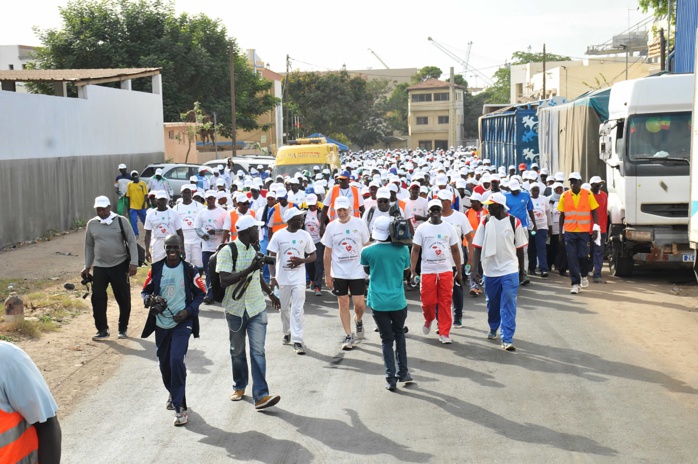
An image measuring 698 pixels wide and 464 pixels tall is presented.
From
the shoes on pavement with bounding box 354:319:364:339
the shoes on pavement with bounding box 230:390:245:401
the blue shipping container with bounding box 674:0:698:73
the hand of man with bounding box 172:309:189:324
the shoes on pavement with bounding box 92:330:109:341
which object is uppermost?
the blue shipping container with bounding box 674:0:698:73

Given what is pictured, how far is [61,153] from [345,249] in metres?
16.0

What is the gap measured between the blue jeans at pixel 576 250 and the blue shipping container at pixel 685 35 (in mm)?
11165

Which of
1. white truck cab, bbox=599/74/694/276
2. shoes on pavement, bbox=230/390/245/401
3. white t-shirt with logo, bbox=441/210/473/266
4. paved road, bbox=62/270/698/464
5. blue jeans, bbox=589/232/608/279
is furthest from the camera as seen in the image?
blue jeans, bbox=589/232/608/279

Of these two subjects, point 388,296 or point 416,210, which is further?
point 416,210

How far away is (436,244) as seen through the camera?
10242 mm

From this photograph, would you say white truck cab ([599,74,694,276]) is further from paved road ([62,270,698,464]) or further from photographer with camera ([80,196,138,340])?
photographer with camera ([80,196,138,340])

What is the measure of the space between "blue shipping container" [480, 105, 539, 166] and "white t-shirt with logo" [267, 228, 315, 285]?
1738 cm

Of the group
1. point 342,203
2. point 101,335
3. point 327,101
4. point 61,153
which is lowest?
point 101,335

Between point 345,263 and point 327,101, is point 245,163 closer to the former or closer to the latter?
point 345,263

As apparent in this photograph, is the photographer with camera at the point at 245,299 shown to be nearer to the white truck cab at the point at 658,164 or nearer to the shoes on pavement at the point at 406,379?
the shoes on pavement at the point at 406,379

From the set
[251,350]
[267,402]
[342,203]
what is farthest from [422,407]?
[342,203]

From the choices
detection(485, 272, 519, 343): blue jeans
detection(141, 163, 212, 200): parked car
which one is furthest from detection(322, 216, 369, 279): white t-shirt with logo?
detection(141, 163, 212, 200): parked car

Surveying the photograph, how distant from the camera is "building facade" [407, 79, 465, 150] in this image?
96.8m

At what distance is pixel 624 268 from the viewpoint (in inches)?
610
